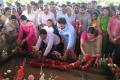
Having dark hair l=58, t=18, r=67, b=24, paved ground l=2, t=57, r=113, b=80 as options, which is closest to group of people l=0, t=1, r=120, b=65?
dark hair l=58, t=18, r=67, b=24

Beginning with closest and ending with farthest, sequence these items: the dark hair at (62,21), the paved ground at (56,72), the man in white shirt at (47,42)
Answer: the paved ground at (56,72) < the dark hair at (62,21) < the man in white shirt at (47,42)

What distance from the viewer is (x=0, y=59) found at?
4.19 metres

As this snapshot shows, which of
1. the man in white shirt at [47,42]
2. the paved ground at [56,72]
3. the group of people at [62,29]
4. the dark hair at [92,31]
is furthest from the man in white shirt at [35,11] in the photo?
the dark hair at [92,31]

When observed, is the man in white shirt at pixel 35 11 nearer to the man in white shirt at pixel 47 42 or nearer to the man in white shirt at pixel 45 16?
the man in white shirt at pixel 45 16

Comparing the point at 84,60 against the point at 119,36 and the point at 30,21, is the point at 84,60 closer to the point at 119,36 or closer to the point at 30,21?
the point at 119,36

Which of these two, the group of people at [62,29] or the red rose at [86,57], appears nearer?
the group of people at [62,29]

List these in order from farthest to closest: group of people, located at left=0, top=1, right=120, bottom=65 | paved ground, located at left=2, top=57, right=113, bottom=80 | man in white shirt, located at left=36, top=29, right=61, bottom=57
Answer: man in white shirt, located at left=36, top=29, right=61, bottom=57, paved ground, located at left=2, top=57, right=113, bottom=80, group of people, located at left=0, top=1, right=120, bottom=65

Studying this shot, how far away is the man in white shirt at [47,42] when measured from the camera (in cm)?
390

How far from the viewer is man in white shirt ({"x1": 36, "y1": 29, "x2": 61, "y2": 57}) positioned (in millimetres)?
3900

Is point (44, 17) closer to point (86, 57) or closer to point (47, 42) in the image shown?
point (47, 42)

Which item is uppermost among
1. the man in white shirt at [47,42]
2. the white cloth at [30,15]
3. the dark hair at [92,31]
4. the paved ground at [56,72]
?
the white cloth at [30,15]

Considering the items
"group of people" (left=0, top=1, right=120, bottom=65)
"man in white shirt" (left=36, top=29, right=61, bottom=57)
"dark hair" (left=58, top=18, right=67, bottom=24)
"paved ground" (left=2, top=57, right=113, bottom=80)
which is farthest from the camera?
"man in white shirt" (left=36, top=29, right=61, bottom=57)

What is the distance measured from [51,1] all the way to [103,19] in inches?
27.6

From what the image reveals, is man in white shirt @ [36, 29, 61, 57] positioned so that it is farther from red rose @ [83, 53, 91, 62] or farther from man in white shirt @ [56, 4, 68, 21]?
red rose @ [83, 53, 91, 62]
